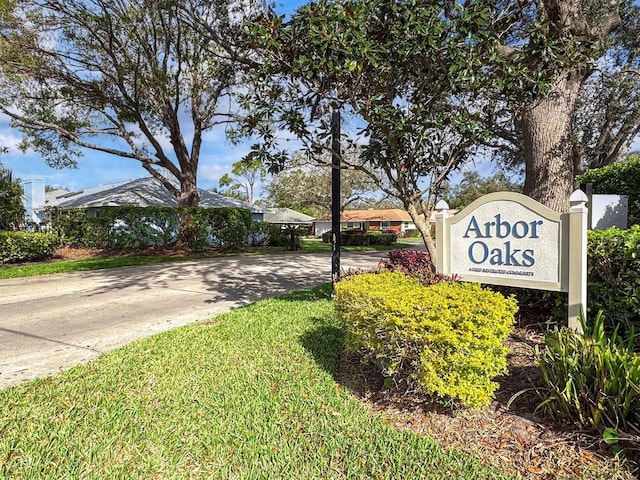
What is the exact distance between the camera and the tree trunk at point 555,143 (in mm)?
5871

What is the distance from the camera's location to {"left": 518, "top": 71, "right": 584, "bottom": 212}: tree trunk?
19.3ft

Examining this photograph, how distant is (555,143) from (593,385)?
15.1 feet

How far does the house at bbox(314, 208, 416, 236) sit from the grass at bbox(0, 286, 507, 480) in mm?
44252

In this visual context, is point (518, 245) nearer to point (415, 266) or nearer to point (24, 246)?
point (415, 266)

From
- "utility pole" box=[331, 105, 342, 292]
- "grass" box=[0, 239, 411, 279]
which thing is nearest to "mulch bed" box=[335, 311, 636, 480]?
"utility pole" box=[331, 105, 342, 292]

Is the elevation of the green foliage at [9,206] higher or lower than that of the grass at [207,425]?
higher

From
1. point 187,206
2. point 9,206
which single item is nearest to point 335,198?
point 187,206

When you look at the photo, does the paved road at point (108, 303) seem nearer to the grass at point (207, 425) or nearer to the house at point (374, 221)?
A: the grass at point (207, 425)

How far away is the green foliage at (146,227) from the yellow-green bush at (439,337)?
47.8ft

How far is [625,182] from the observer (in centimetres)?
595

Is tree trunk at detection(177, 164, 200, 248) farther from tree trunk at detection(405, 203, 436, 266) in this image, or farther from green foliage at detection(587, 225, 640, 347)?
green foliage at detection(587, 225, 640, 347)

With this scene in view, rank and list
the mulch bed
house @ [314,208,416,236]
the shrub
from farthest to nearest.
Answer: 1. house @ [314,208,416,236]
2. the shrub
3. the mulch bed

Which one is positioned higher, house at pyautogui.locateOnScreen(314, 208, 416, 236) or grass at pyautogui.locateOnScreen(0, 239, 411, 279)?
house at pyautogui.locateOnScreen(314, 208, 416, 236)

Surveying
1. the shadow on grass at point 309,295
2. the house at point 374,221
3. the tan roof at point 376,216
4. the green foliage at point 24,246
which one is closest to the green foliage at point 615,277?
the shadow on grass at point 309,295
